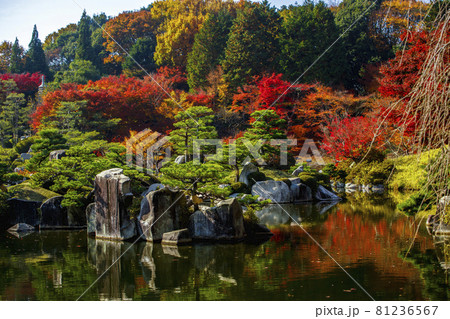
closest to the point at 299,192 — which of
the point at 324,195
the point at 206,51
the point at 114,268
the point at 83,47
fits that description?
the point at 324,195

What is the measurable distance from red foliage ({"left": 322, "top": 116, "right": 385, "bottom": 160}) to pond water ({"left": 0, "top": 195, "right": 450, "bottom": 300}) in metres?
9.21

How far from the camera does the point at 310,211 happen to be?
12.3m

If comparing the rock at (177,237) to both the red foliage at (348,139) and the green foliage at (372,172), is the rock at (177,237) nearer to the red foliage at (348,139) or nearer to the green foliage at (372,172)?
the green foliage at (372,172)

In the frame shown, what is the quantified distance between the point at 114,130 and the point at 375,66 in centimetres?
1342

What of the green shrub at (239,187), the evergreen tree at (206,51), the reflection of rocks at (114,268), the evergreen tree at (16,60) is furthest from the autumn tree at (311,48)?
the evergreen tree at (16,60)

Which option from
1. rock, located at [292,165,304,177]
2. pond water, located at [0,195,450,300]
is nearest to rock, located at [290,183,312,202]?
rock, located at [292,165,304,177]

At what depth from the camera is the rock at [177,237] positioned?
326 inches

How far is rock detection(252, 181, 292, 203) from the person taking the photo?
46.2 ft

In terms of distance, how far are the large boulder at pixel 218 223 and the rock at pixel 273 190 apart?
215 inches

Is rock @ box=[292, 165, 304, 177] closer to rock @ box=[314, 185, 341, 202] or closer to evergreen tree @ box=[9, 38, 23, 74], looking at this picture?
rock @ box=[314, 185, 341, 202]

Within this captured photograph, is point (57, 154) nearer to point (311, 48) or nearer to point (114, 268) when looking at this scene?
point (114, 268)

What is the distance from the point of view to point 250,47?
24.9 m

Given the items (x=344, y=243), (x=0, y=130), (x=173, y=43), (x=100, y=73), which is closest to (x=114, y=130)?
(x=0, y=130)

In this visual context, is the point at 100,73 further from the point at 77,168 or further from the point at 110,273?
the point at 110,273
